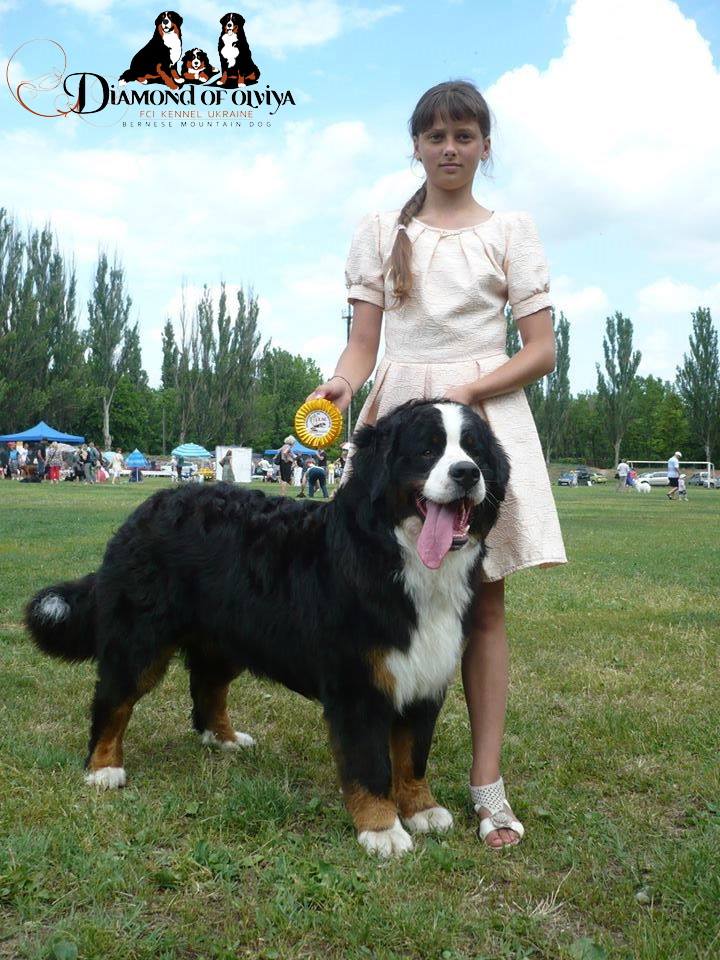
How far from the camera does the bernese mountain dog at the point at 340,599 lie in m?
2.79

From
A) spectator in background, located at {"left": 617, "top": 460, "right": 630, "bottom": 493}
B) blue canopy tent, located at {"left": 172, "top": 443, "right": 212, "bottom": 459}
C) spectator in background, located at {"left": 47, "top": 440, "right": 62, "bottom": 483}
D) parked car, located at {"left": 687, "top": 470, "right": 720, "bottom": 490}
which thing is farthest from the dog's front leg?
parked car, located at {"left": 687, "top": 470, "right": 720, "bottom": 490}

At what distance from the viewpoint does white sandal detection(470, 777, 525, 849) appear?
9.80ft

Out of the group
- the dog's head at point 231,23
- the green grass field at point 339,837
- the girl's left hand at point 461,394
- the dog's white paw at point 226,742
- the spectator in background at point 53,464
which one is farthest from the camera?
the spectator in background at point 53,464

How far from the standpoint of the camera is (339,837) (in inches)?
116

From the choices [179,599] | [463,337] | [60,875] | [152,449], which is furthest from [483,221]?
[152,449]

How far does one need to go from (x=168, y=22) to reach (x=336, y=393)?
10279 millimetres

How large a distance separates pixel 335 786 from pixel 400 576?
117 centimetres

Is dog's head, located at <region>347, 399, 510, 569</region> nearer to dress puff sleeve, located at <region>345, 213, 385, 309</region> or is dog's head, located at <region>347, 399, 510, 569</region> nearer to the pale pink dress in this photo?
the pale pink dress

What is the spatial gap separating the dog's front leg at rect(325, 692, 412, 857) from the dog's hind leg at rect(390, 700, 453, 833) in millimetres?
181

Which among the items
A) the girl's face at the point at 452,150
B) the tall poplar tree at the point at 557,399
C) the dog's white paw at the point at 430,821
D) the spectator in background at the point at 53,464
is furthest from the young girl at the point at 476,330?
the tall poplar tree at the point at 557,399

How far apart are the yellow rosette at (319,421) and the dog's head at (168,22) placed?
10066mm

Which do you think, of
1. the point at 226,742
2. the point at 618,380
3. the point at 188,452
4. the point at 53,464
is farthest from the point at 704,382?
the point at 226,742

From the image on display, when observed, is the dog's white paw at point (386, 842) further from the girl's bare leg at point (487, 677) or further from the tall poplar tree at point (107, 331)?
the tall poplar tree at point (107, 331)

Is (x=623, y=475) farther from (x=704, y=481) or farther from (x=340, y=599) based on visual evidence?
(x=340, y=599)
